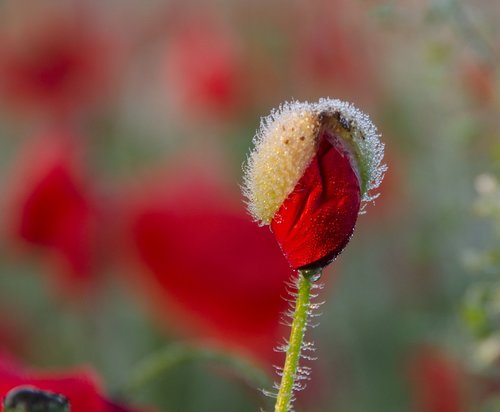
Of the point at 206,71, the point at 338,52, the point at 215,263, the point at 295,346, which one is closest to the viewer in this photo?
the point at 295,346

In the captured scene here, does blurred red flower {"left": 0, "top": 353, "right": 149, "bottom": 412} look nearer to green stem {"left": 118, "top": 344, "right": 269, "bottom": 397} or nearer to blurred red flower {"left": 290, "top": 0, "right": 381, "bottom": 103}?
green stem {"left": 118, "top": 344, "right": 269, "bottom": 397}

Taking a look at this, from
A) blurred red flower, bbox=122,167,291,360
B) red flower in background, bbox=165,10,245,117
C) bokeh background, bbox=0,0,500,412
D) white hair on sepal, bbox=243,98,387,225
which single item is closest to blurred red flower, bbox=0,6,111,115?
bokeh background, bbox=0,0,500,412

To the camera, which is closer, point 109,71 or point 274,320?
point 274,320

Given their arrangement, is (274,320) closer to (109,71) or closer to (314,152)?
(314,152)

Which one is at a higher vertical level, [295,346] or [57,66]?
[57,66]

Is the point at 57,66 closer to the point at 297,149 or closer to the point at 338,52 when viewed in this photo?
the point at 338,52

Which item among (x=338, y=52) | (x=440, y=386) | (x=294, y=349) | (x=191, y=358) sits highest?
(x=338, y=52)

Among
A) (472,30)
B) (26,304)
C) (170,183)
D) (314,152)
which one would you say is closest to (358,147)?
(314,152)

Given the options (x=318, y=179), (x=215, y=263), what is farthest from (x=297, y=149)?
(x=215, y=263)

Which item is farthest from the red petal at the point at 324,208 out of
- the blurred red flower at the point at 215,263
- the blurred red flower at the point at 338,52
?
the blurred red flower at the point at 338,52
